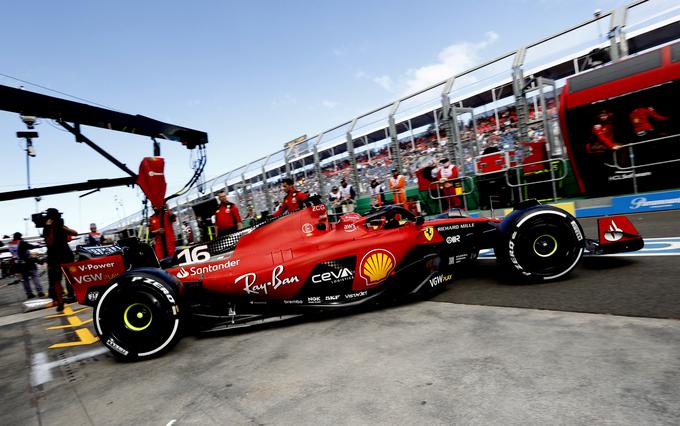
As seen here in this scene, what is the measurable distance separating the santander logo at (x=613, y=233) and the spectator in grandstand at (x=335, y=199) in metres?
8.91

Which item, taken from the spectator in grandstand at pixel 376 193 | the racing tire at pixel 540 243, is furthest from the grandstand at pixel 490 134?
the racing tire at pixel 540 243

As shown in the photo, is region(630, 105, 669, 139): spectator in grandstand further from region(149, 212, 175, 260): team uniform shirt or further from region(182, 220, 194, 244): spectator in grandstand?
region(182, 220, 194, 244): spectator in grandstand

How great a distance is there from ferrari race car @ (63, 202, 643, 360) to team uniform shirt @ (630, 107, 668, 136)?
212 inches

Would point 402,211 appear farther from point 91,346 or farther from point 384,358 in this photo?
point 91,346

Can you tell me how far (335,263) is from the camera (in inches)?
139

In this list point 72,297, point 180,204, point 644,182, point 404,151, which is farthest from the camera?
point 180,204

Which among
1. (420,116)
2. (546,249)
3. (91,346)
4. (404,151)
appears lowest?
(91,346)

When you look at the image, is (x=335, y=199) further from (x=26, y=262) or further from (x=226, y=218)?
(x=26, y=262)

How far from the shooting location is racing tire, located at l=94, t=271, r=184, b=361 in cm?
324

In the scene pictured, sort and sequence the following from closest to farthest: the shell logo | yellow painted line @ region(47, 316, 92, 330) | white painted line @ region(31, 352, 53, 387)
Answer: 1. white painted line @ region(31, 352, 53, 387)
2. the shell logo
3. yellow painted line @ region(47, 316, 92, 330)

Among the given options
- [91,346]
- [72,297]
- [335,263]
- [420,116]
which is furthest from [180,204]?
[335,263]

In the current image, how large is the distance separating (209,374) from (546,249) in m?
3.27

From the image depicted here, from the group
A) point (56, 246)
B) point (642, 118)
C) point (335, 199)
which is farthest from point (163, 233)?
point (642, 118)

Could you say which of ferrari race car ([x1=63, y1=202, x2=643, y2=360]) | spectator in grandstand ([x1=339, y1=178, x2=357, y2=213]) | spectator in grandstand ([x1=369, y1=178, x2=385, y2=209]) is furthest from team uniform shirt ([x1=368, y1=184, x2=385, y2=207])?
ferrari race car ([x1=63, y1=202, x2=643, y2=360])
